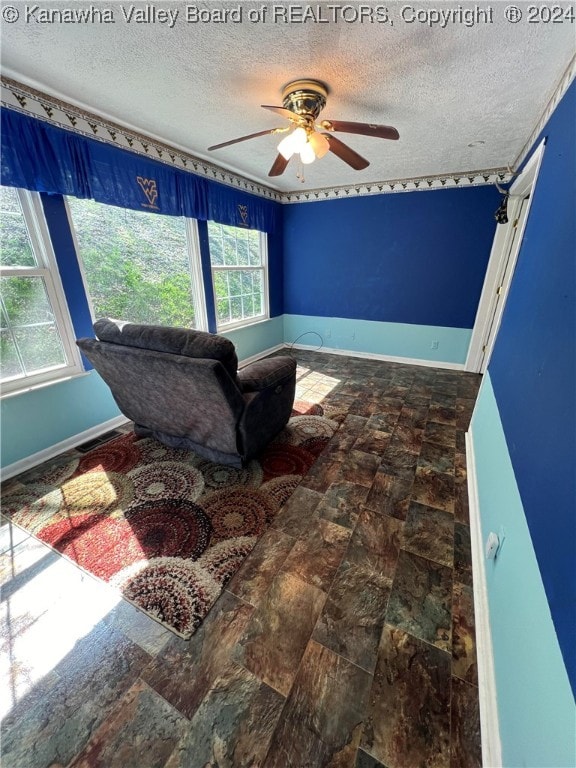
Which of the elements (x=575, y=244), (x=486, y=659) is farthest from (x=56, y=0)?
(x=486, y=659)

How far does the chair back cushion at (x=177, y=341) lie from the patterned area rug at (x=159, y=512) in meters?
0.80

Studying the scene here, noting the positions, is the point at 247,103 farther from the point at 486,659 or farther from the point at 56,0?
the point at 486,659

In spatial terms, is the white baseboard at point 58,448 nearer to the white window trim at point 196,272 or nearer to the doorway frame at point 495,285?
the white window trim at point 196,272

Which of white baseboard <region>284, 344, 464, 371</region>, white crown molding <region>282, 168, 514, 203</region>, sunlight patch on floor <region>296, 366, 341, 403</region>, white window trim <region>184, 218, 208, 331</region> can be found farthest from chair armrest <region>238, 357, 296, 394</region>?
white crown molding <region>282, 168, 514, 203</region>

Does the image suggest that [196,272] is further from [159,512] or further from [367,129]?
[159,512]

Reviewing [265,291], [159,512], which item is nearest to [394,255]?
[265,291]

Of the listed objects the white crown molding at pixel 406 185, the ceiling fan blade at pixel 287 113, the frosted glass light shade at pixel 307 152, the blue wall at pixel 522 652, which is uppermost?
the white crown molding at pixel 406 185

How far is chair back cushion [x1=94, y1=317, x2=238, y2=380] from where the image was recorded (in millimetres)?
1623

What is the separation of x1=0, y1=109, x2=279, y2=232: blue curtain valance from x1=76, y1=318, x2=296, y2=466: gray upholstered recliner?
105 centimetres

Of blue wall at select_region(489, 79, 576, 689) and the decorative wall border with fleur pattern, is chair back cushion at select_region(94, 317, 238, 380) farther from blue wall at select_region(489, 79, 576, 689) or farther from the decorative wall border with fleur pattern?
the decorative wall border with fleur pattern

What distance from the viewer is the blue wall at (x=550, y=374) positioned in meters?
0.73

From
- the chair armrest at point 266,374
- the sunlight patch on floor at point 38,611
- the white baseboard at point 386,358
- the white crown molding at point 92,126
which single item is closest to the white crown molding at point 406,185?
the white crown molding at point 92,126

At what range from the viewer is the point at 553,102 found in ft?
5.90

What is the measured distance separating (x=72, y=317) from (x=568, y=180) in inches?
125
